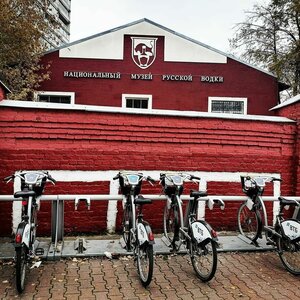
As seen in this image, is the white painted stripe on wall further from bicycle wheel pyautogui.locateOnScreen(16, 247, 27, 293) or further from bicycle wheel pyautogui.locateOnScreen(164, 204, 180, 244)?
bicycle wheel pyautogui.locateOnScreen(16, 247, 27, 293)

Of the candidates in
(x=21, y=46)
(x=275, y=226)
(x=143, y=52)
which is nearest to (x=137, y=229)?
(x=275, y=226)

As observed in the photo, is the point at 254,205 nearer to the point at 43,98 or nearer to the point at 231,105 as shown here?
the point at 231,105

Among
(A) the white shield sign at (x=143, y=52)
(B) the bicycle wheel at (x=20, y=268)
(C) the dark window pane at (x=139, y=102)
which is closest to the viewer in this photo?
(B) the bicycle wheel at (x=20, y=268)

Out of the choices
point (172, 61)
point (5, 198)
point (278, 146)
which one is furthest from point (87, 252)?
point (172, 61)

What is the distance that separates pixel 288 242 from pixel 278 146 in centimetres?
250

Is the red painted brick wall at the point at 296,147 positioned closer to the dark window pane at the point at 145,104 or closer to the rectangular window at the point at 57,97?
the dark window pane at the point at 145,104

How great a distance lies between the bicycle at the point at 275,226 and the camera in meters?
4.86

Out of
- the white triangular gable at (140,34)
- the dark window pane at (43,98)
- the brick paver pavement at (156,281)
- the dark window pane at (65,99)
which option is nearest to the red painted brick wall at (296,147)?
the brick paver pavement at (156,281)

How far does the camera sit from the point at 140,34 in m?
14.9

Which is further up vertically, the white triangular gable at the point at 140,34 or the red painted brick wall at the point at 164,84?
the white triangular gable at the point at 140,34

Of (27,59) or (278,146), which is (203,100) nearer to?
(27,59)

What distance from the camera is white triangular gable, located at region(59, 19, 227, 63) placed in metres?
14.7

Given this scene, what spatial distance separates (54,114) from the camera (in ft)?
20.4

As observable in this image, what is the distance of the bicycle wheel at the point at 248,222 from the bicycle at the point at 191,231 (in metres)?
0.79
